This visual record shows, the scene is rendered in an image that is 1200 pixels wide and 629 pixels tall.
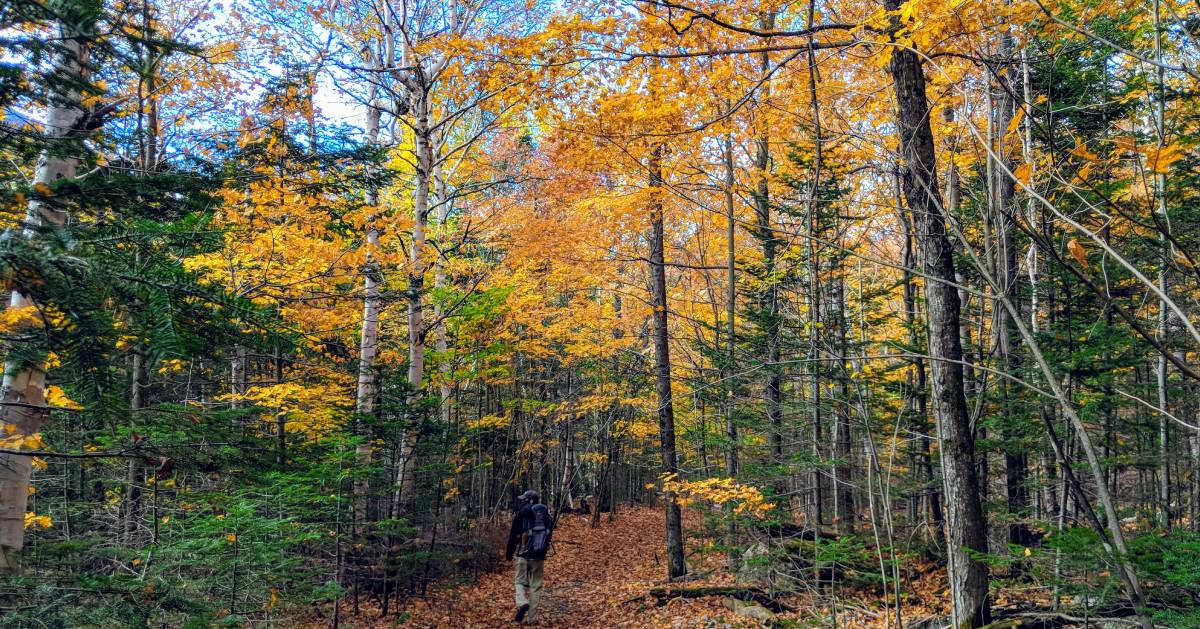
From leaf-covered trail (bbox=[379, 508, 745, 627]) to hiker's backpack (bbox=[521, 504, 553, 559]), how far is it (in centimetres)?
95

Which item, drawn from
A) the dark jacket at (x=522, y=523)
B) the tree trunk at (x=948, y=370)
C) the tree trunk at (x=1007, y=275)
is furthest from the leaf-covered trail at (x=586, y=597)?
the tree trunk at (x=1007, y=275)

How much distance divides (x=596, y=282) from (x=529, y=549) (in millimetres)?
6482

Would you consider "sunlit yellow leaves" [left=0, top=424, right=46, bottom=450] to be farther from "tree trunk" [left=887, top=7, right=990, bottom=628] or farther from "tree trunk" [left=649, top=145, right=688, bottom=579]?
"tree trunk" [left=649, top=145, right=688, bottom=579]

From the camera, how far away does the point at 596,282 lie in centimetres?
1336

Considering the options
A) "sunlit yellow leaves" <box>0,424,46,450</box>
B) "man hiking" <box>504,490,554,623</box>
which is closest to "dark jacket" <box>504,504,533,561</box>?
"man hiking" <box>504,490,554,623</box>

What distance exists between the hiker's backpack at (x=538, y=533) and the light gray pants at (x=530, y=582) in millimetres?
122

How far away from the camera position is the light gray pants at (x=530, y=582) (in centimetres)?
834

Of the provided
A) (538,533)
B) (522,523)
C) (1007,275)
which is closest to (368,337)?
(522,523)

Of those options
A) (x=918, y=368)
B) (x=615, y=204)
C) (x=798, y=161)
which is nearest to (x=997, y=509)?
(x=918, y=368)

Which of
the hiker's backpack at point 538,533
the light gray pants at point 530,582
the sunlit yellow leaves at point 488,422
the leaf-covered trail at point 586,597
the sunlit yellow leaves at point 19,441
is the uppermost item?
the sunlit yellow leaves at point 19,441

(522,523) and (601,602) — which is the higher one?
(522,523)

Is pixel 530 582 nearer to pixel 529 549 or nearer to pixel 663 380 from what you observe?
pixel 529 549

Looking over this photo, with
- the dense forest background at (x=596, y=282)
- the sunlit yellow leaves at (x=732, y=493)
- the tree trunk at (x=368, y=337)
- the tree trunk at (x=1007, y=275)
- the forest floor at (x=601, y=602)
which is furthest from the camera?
the tree trunk at (x=368, y=337)

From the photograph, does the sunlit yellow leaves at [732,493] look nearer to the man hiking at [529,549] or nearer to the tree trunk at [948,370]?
the man hiking at [529,549]
